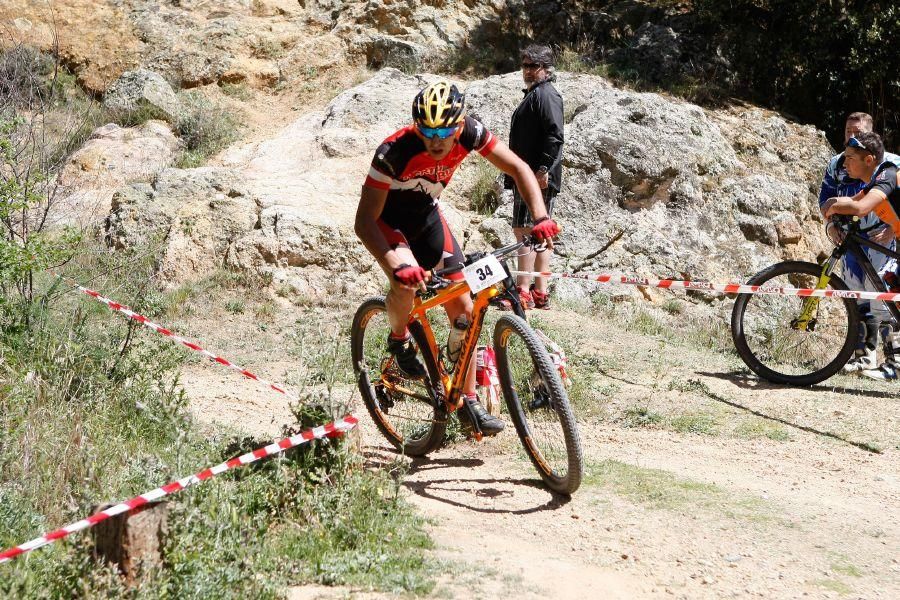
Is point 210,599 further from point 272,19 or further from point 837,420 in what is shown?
point 272,19

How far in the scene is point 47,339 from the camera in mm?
5512

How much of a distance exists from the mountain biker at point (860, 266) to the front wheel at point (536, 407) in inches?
145

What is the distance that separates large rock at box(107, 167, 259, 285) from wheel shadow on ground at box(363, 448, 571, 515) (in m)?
4.80

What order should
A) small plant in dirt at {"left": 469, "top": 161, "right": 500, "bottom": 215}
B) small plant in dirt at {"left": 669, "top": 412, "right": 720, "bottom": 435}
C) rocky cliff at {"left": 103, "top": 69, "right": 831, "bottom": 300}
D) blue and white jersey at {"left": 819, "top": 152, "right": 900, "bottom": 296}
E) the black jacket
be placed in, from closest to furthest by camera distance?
small plant in dirt at {"left": 669, "top": 412, "right": 720, "bottom": 435}
blue and white jersey at {"left": 819, "top": 152, "right": 900, "bottom": 296}
the black jacket
rocky cliff at {"left": 103, "top": 69, "right": 831, "bottom": 300}
small plant in dirt at {"left": 469, "top": 161, "right": 500, "bottom": 215}

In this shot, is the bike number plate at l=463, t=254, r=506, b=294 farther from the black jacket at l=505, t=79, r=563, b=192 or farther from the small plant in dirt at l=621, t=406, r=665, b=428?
the black jacket at l=505, t=79, r=563, b=192

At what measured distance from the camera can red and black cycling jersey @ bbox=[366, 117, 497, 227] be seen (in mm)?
4539

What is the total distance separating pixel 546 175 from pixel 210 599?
Answer: 17.0ft

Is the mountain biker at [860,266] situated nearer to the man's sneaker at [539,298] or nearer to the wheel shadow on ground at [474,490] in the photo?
the man's sneaker at [539,298]

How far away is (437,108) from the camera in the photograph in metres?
4.28

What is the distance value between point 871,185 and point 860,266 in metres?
0.67

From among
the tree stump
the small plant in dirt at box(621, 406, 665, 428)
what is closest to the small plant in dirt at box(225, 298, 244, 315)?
the small plant in dirt at box(621, 406, 665, 428)

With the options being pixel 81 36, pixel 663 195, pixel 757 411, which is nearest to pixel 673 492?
pixel 757 411

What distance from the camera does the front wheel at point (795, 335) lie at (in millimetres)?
6867

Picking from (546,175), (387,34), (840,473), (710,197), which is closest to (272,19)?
(387,34)
